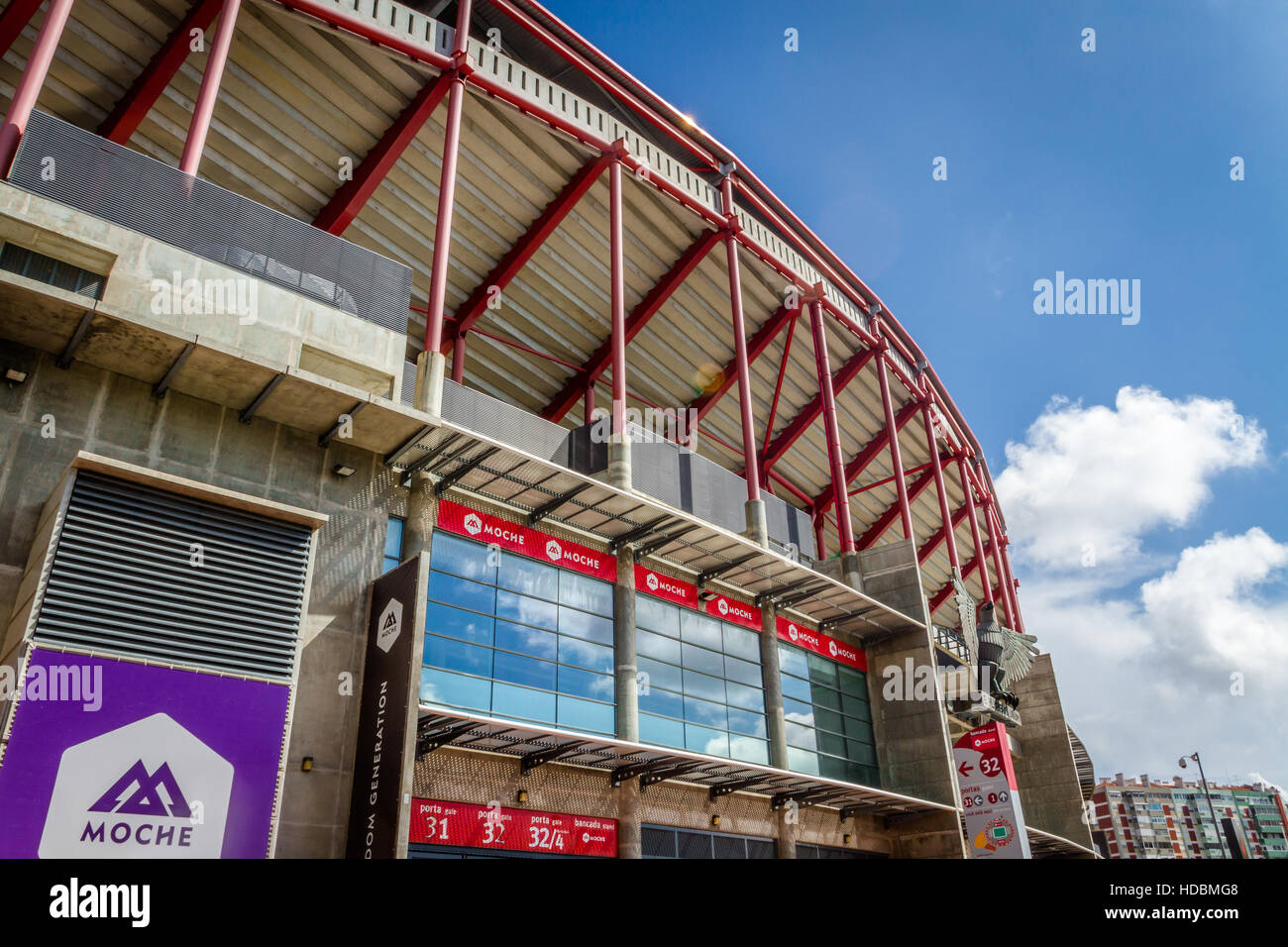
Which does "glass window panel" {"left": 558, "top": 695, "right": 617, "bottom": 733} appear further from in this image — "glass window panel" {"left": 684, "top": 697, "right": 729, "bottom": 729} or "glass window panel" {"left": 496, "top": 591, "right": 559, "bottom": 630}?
"glass window panel" {"left": 684, "top": 697, "right": 729, "bottom": 729}

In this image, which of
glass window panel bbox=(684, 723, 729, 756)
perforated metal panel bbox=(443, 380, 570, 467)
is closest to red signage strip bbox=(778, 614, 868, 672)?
glass window panel bbox=(684, 723, 729, 756)

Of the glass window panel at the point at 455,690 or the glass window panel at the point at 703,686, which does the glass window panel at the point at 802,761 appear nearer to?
the glass window panel at the point at 703,686

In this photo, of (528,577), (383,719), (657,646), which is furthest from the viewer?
(657,646)

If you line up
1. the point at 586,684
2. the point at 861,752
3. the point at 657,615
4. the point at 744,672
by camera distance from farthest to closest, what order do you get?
1. the point at 861,752
2. the point at 744,672
3. the point at 657,615
4. the point at 586,684

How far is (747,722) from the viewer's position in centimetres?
2488

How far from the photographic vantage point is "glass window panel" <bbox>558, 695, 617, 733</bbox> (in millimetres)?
20453

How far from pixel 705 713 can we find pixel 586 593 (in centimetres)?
496

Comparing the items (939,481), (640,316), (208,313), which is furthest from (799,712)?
(208,313)

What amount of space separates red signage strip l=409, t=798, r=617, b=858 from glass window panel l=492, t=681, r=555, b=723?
2.04 metres

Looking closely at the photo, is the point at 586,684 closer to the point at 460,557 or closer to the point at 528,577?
the point at 528,577
